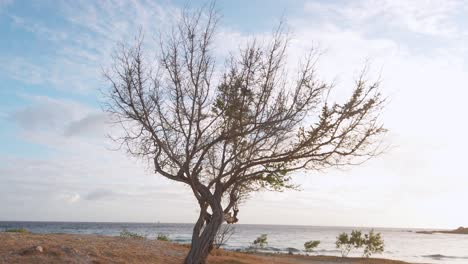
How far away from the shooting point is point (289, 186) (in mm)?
16031

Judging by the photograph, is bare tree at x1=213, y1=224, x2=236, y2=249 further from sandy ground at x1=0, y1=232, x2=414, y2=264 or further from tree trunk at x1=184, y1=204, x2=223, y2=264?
tree trunk at x1=184, y1=204, x2=223, y2=264

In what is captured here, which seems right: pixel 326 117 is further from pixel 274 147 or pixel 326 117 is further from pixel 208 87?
pixel 208 87

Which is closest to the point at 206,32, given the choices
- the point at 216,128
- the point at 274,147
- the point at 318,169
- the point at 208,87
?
the point at 208,87

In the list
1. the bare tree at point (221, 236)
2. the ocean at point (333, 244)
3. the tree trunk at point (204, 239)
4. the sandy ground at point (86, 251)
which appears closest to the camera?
the sandy ground at point (86, 251)

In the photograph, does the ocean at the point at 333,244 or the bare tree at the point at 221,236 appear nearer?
the bare tree at the point at 221,236

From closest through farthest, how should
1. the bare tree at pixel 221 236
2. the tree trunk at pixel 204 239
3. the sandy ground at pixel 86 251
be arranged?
1. the sandy ground at pixel 86 251
2. the tree trunk at pixel 204 239
3. the bare tree at pixel 221 236

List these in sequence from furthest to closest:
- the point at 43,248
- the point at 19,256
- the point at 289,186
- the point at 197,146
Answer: the point at 289,186, the point at 197,146, the point at 43,248, the point at 19,256

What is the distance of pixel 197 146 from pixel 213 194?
1657 millimetres

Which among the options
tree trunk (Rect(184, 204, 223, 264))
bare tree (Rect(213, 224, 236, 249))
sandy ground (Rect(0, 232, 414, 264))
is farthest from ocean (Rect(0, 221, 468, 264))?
tree trunk (Rect(184, 204, 223, 264))

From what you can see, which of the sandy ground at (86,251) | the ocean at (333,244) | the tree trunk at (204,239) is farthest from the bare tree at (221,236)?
the ocean at (333,244)

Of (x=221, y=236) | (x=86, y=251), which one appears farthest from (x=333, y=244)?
(x=86, y=251)

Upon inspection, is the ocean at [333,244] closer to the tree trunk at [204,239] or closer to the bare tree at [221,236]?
the bare tree at [221,236]

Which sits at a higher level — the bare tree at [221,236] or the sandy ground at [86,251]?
the bare tree at [221,236]

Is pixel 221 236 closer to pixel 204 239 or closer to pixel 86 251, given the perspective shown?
pixel 204 239
